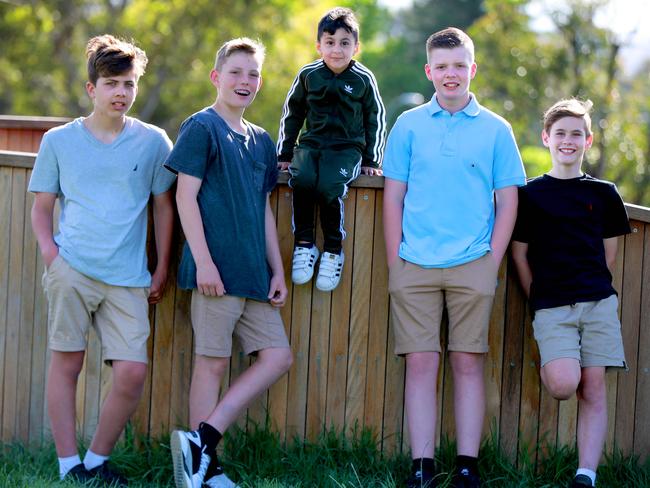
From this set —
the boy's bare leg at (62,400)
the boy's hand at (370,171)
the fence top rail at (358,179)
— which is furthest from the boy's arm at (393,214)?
the boy's bare leg at (62,400)

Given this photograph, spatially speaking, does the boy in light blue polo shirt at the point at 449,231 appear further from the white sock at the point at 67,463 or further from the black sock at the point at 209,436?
the white sock at the point at 67,463

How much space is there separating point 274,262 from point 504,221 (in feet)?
3.43

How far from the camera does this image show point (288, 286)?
4949 mm

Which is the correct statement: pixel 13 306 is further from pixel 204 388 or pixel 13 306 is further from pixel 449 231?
pixel 449 231

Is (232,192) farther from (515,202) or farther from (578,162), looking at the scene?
(578,162)

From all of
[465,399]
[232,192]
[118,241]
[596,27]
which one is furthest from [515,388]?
[596,27]

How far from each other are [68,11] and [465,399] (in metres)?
29.3

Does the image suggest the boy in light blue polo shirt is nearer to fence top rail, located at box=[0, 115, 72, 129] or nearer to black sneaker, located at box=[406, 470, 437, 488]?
black sneaker, located at box=[406, 470, 437, 488]

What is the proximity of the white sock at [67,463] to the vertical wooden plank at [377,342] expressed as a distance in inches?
53.4

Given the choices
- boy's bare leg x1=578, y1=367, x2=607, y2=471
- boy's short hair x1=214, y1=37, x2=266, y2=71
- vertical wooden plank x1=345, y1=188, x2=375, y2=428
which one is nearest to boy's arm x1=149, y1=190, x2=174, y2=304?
boy's short hair x1=214, y1=37, x2=266, y2=71

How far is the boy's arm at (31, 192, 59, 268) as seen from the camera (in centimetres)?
450

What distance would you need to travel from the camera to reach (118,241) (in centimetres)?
448

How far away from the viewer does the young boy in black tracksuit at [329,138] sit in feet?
15.7

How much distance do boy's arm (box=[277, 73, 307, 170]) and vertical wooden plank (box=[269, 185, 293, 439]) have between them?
197 millimetres
